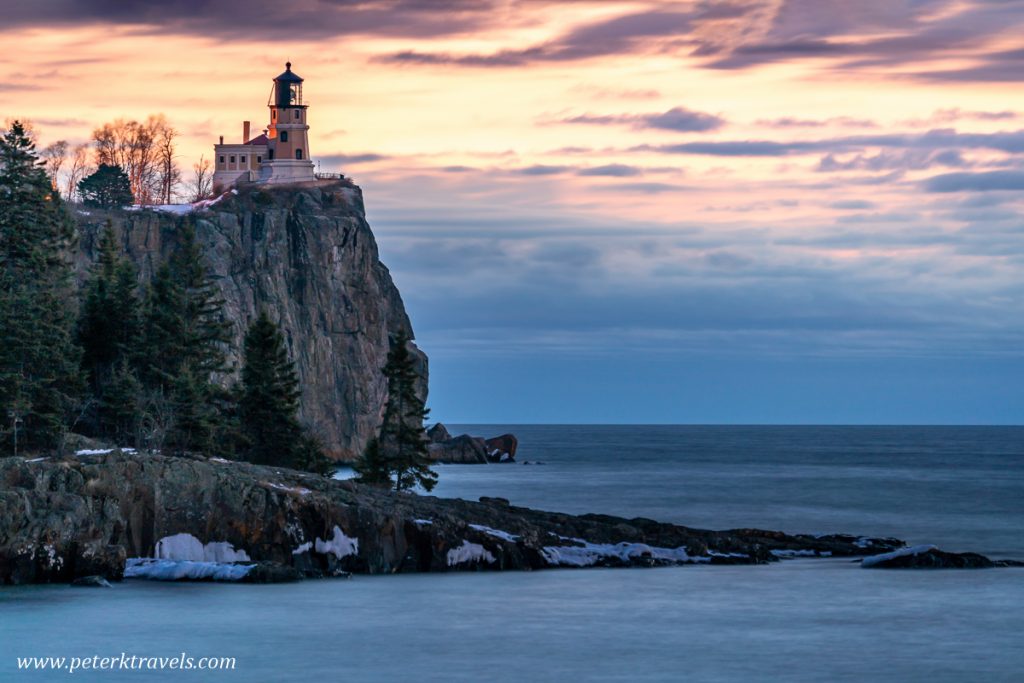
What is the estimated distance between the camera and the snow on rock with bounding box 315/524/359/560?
40688 mm

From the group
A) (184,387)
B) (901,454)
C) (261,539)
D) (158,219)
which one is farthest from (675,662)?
(901,454)

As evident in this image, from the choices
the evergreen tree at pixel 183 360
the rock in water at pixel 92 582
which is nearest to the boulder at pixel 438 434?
the evergreen tree at pixel 183 360

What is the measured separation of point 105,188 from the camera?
168 metres

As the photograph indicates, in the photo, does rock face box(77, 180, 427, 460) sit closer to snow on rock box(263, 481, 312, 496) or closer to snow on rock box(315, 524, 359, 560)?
snow on rock box(263, 481, 312, 496)

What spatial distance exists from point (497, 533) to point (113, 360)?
30231mm

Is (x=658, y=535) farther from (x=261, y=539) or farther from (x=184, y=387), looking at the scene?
(x=184, y=387)

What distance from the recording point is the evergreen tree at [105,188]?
6604 inches

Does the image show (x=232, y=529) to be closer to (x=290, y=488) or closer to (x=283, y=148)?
(x=290, y=488)

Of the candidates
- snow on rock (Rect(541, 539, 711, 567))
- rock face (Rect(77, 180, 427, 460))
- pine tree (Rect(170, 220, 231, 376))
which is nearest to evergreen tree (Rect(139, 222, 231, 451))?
pine tree (Rect(170, 220, 231, 376))

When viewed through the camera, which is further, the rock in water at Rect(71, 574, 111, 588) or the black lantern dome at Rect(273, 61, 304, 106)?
the black lantern dome at Rect(273, 61, 304, 106)

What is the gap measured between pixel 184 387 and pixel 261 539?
22079mm

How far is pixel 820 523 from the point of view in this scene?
74.8 m

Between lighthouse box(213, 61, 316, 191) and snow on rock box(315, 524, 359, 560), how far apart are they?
426 ft

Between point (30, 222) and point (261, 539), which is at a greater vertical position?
point (30, 222)
